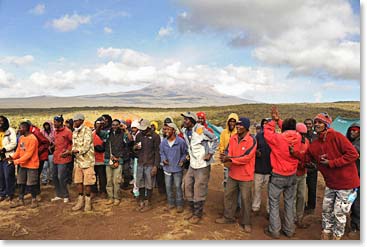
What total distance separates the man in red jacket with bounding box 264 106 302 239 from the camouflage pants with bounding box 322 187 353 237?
525 millimetres

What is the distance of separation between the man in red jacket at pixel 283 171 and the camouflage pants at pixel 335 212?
0.53m

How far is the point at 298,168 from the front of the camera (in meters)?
5.18

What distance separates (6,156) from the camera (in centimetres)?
639

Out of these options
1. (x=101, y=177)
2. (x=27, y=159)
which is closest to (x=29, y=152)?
(x=27, y=159)

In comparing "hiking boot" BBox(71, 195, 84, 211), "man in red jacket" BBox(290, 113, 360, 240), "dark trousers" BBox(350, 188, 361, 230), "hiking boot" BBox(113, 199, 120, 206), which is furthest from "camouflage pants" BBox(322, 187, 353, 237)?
"hiking boot" BBox(71, 195, 84, 211)

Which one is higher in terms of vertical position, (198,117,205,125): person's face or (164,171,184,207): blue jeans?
(198,117,205,125): person's face

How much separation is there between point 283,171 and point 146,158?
2.74 metres

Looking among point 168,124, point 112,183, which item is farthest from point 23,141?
point 168,124

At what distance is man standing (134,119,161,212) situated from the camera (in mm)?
6117

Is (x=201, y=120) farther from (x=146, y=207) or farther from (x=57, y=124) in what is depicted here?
(x=57, y=124)

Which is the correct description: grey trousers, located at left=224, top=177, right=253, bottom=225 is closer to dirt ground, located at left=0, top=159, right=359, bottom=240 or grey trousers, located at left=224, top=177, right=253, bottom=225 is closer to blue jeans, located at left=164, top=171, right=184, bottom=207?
dirt ground, located at left=0, top=159, right=359, bottom=240

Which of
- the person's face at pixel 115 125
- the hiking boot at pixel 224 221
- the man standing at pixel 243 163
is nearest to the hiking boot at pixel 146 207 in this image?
the hiking boot at pixel 224 221

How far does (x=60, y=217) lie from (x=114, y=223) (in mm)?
1155

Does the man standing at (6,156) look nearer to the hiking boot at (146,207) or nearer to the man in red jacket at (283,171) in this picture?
the hiking boot at (146,207)
